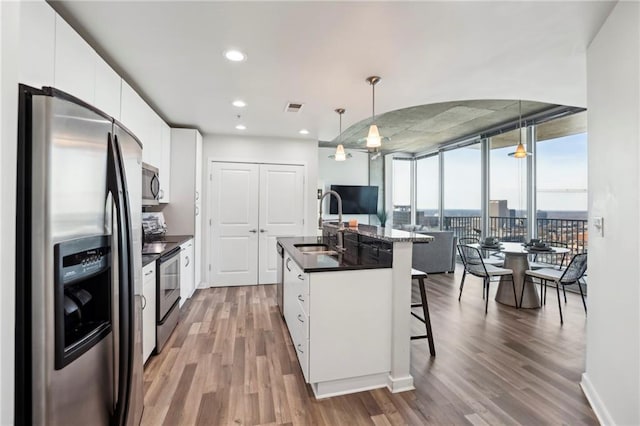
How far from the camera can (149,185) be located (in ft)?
10.6

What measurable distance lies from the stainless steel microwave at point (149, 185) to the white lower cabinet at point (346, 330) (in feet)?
6.65

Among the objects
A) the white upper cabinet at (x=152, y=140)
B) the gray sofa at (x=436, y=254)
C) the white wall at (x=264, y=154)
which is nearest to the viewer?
the white upper cabinet at (x=152, y=140)

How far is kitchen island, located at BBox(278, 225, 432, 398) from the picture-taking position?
2.05m

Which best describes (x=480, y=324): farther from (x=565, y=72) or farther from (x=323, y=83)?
(x=323, y=83)

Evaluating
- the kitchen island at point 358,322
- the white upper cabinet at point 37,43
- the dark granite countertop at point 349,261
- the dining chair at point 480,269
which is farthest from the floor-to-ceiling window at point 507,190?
the white upper cabinet at point 37,43

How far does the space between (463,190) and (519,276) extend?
310 cm

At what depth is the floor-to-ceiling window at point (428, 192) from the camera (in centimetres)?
754

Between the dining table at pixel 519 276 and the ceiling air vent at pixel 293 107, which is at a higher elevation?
the ceiling air vent at pixel 293 107

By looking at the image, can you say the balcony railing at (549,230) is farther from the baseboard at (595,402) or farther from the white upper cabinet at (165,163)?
the white upper cabinet at (165,163)

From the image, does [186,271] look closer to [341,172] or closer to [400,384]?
[400,384]

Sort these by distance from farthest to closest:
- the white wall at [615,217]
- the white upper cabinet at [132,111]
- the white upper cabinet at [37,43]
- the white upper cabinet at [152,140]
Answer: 1. the white upper cabinet at [152,140]
2. the white upper cabinet at [132,111]
3. the white wall at [615,217]
4. the white upper cabinet at [37,43]

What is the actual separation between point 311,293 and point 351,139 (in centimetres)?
539

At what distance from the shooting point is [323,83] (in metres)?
2.86

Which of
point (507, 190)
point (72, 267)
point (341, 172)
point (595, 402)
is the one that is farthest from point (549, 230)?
point (72, 267)
